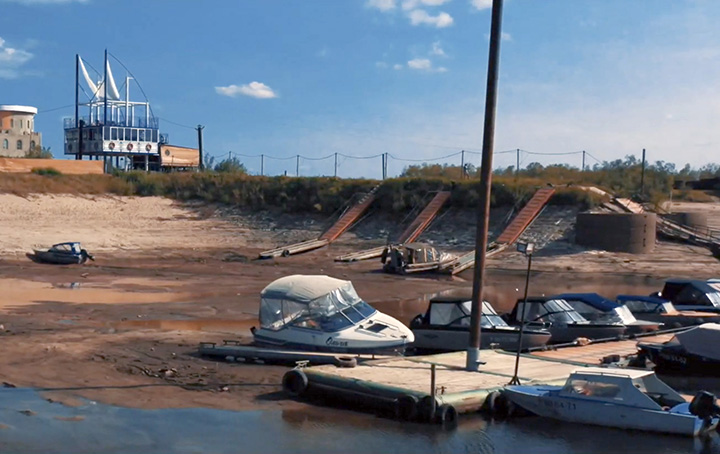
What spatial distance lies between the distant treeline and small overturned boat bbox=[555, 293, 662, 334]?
89.0 feet

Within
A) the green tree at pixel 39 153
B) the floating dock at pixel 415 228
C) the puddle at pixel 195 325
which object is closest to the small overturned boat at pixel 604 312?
the puddle at pixel 195 325

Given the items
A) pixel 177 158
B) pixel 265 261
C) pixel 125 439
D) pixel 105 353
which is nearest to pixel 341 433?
pixel 125 439

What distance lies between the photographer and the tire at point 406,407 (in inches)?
617

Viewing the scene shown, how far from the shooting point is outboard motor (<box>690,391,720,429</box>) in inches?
588

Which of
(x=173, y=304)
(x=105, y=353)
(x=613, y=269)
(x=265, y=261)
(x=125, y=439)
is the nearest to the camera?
(x=125, y=439)

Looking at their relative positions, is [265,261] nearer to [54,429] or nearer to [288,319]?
[288,319]

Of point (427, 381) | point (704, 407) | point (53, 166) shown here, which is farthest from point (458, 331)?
point (53, 166)

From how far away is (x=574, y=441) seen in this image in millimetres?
15031

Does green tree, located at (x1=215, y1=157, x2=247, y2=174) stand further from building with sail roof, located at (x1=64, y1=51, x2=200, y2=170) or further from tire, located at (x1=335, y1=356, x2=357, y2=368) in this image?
tire, located at (x1=335, y1=356, x2=357, y2=368)

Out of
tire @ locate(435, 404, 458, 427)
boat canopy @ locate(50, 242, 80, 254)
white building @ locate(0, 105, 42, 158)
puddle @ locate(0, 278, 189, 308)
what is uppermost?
white building @ locate(0, 105, 42, 158)

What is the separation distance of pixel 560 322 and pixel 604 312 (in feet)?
5.25

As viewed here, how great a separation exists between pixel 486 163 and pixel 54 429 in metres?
8.61

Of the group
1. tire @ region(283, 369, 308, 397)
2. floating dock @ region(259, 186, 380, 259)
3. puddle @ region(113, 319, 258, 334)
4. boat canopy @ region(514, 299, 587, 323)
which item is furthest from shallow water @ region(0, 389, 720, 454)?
floating dock @ region(259, 186, 380, 259)

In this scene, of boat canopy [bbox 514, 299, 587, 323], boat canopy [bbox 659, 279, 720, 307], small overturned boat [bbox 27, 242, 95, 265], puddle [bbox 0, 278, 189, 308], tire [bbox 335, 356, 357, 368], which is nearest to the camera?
tire [bbox 335, 356, 357, 368]
